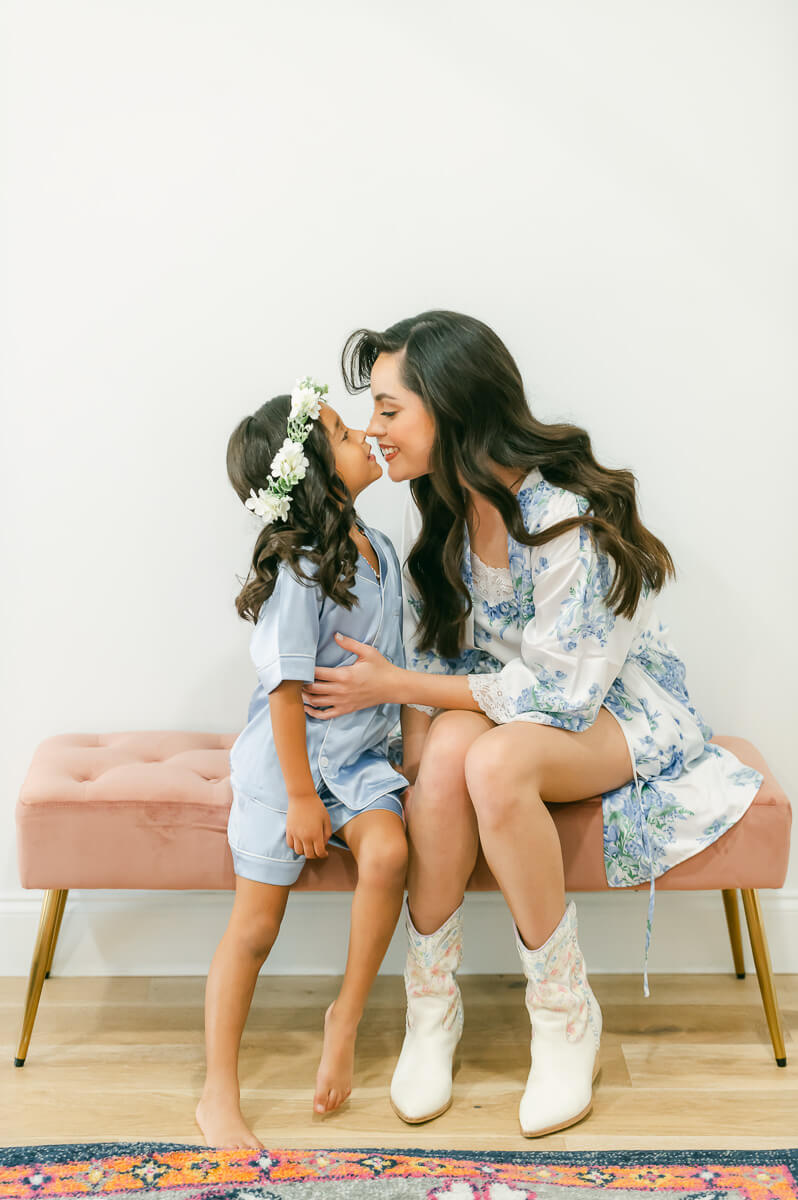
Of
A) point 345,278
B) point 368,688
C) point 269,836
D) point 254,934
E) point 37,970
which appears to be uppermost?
point 345,278

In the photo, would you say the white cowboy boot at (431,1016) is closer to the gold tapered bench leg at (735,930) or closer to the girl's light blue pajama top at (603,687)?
the girl's light blue pajama top at (603,687)

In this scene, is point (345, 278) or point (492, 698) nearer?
point (492, 698)

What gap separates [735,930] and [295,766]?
949 millimetres

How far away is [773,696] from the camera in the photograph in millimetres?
1981

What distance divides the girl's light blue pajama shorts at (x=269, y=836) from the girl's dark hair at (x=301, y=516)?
0.30 meters

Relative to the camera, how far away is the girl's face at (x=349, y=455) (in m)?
1.58

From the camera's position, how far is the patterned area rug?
4.13ft

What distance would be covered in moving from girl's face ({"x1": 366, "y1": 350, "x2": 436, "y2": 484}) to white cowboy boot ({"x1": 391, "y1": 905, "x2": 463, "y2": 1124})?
0.69 metres

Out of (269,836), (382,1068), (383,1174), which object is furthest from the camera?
(382,1068)

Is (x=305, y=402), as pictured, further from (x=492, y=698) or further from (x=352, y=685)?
(x=492, y=698)

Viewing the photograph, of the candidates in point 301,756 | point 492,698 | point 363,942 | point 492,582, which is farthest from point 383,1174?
point 492,582

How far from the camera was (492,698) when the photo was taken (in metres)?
1.59

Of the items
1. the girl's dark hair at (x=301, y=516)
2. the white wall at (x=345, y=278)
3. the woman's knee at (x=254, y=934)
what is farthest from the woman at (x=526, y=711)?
the white wall at (x=345, y=278)

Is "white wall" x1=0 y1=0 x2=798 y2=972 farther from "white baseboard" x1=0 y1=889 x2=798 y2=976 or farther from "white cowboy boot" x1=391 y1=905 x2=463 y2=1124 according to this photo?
"white cowboy boot" x1=391 y1=905 x2=463 y2=1124
